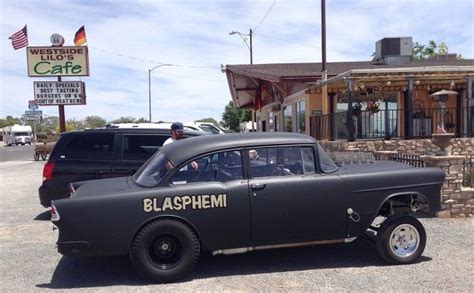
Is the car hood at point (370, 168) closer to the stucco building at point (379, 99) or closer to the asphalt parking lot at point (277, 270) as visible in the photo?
the asphalt parking lot at point (277, 270)

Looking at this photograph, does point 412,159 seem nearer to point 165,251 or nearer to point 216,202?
point 216,202

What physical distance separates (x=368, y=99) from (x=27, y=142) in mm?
66622

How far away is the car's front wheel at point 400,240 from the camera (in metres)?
5.54

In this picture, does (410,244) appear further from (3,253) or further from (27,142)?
(27,142)

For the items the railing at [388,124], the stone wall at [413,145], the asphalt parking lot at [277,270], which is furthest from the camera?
the railing at [388,124]

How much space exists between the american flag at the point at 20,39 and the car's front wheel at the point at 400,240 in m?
22.0

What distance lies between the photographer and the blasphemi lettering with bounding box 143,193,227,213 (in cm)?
506

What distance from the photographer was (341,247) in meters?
6.36

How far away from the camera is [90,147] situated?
839 cm

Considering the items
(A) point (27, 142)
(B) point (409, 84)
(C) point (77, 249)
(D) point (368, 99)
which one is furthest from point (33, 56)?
(A) point (27, 142)

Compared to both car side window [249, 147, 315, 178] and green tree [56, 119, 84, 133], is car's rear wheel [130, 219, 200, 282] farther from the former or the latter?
green tree [56, 119, 84, 133]

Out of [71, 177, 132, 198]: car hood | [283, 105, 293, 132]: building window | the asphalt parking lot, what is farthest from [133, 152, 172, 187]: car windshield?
[283, 105, 293, 132]: building window

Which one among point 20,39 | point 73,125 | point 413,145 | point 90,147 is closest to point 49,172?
point 90,147

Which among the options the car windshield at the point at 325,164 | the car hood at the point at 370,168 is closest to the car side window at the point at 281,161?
the car windshield at the point at 325,164
